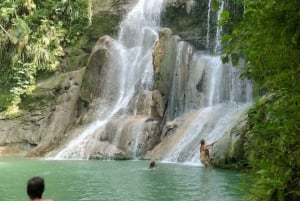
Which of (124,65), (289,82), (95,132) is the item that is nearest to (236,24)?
(289,82)

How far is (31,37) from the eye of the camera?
98.6 ft

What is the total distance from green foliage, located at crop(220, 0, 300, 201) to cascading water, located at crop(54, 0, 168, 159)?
17620mm

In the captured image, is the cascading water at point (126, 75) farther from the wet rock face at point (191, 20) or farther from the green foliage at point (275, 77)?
the green foliage at point (275, 77)

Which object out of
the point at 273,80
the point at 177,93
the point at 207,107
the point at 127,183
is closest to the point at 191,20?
the point at 177,93

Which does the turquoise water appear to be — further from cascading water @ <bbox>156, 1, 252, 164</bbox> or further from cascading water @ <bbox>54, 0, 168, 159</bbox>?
cascading water @ <bbox>54, 0, 168, 159</bbox>

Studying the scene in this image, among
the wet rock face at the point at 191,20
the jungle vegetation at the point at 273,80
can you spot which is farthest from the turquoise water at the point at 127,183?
the wet rock face at the point at 191,20

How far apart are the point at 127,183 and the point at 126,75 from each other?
14.5 m

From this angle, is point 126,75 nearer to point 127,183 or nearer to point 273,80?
point 127,183

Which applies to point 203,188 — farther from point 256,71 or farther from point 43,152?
point 43,152

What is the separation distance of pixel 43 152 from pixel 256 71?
21305 mm

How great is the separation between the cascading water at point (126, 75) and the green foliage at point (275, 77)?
1762 cm

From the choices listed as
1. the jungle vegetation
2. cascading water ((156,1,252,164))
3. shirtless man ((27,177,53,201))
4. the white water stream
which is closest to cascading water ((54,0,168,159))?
the white water stream

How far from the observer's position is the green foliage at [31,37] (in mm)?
27914

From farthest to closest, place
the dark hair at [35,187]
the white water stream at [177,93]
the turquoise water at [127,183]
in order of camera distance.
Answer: the white water stream at [177,93]
the turquoise water at [127,183]
the dark hair at [35,187]
